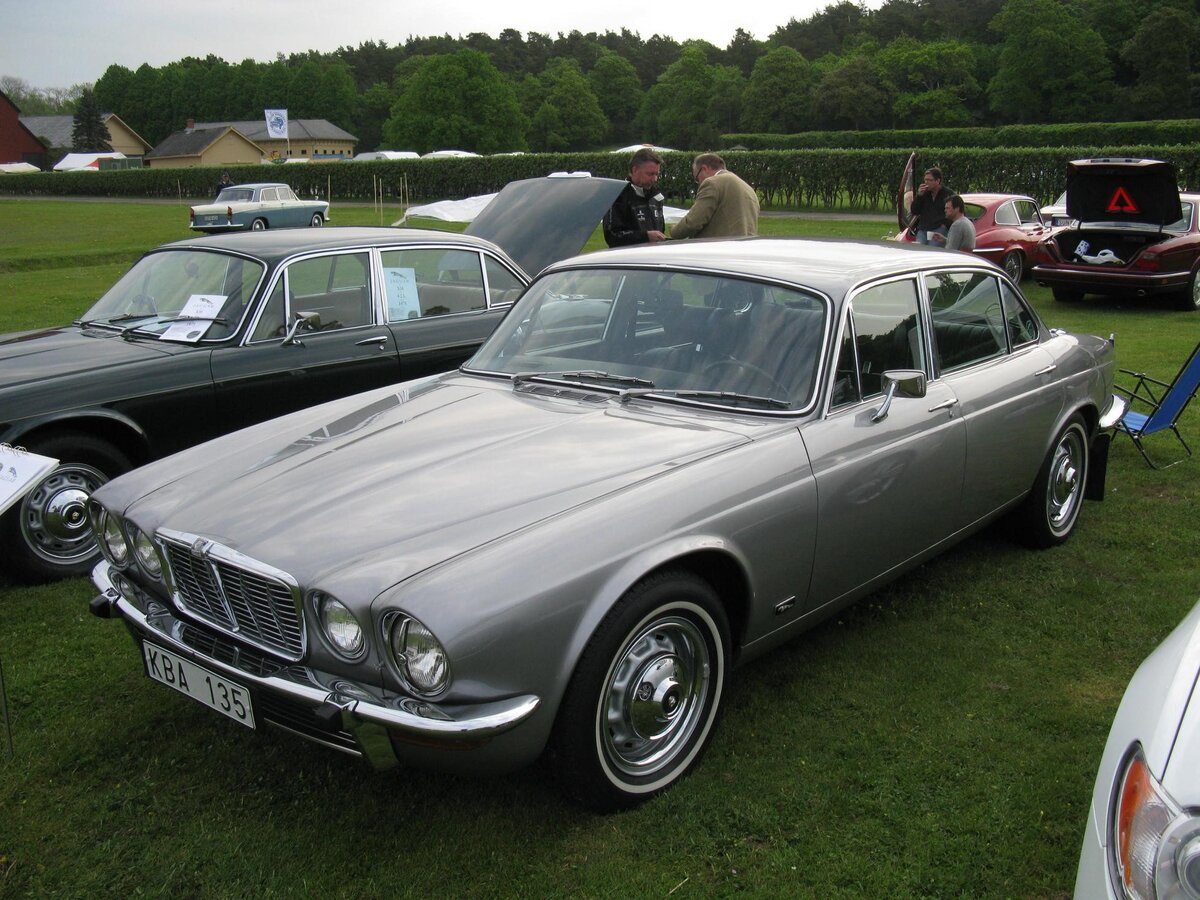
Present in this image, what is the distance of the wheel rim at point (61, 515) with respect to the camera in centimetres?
486

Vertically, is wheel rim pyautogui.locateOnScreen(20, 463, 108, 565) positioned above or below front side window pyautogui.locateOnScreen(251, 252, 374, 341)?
below

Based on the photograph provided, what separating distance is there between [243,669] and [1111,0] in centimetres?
9261

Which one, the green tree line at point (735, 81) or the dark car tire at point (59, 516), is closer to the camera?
the dark car tire at point (59, 516)

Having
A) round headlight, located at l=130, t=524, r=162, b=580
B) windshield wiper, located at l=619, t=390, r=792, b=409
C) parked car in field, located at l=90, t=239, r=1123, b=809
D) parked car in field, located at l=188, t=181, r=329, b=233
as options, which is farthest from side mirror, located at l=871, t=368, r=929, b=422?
parked car in field, located at l=188, t=181, r=329, b=233

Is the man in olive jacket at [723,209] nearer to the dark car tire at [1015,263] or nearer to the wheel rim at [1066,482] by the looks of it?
the wheel rim at [1066,482]

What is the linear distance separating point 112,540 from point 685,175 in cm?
3515

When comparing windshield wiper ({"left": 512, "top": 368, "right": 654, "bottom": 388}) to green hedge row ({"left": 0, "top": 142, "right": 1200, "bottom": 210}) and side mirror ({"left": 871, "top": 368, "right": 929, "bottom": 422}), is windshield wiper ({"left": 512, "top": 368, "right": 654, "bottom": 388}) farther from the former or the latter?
green hedge row ({"left": 0, "top": 142, "right": 1200, "bottom": 210})

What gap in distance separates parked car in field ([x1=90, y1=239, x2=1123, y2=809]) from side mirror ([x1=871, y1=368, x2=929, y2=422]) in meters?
0.01

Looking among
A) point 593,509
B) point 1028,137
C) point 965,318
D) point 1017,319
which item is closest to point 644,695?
point 593,509

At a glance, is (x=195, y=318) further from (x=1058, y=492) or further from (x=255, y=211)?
(x=255, y=211)

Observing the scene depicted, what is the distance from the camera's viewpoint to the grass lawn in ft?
9.22

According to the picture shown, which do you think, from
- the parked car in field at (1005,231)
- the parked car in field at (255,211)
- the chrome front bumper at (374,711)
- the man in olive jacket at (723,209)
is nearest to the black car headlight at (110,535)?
the chrome front bumper at (374,711)

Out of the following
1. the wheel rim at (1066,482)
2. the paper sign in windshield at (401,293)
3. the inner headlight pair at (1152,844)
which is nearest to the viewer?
the inner headlight pair at (1152,844)

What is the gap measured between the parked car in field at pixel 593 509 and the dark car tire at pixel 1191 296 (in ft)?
32.9
